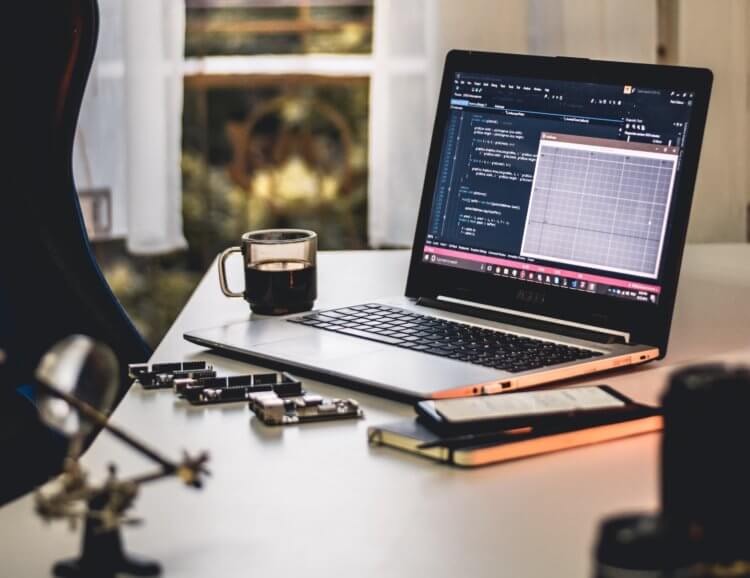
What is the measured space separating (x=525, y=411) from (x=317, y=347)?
0.30 m

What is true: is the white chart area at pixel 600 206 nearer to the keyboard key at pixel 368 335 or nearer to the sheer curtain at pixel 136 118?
the keyboard key at pixel 368 335

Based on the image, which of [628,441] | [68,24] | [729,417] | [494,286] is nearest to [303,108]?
[68,24]

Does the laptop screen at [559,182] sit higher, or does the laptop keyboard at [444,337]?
the laptop screen at [559,182]

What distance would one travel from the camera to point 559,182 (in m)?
1.26

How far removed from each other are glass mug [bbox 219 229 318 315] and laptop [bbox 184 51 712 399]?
0.14 feet

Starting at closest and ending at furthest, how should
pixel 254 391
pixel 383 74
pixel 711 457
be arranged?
pixel 711 457
pixel 254 391
pixel 383 74

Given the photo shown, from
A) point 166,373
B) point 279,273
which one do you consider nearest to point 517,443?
point 166,373

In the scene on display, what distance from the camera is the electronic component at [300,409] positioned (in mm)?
966

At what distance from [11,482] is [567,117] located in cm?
75

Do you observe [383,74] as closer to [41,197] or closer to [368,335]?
[41,197]

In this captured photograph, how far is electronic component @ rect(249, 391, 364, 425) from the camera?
97cm

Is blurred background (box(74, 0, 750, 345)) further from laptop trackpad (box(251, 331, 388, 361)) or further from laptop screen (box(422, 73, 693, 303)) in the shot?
laptop trackpad (box(251, 331, 388, 361))

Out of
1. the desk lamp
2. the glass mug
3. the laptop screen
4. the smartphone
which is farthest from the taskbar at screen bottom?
the desk lamp

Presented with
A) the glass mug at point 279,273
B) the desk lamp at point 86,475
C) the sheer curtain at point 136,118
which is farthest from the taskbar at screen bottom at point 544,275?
the sheer curtain at point 136,118
